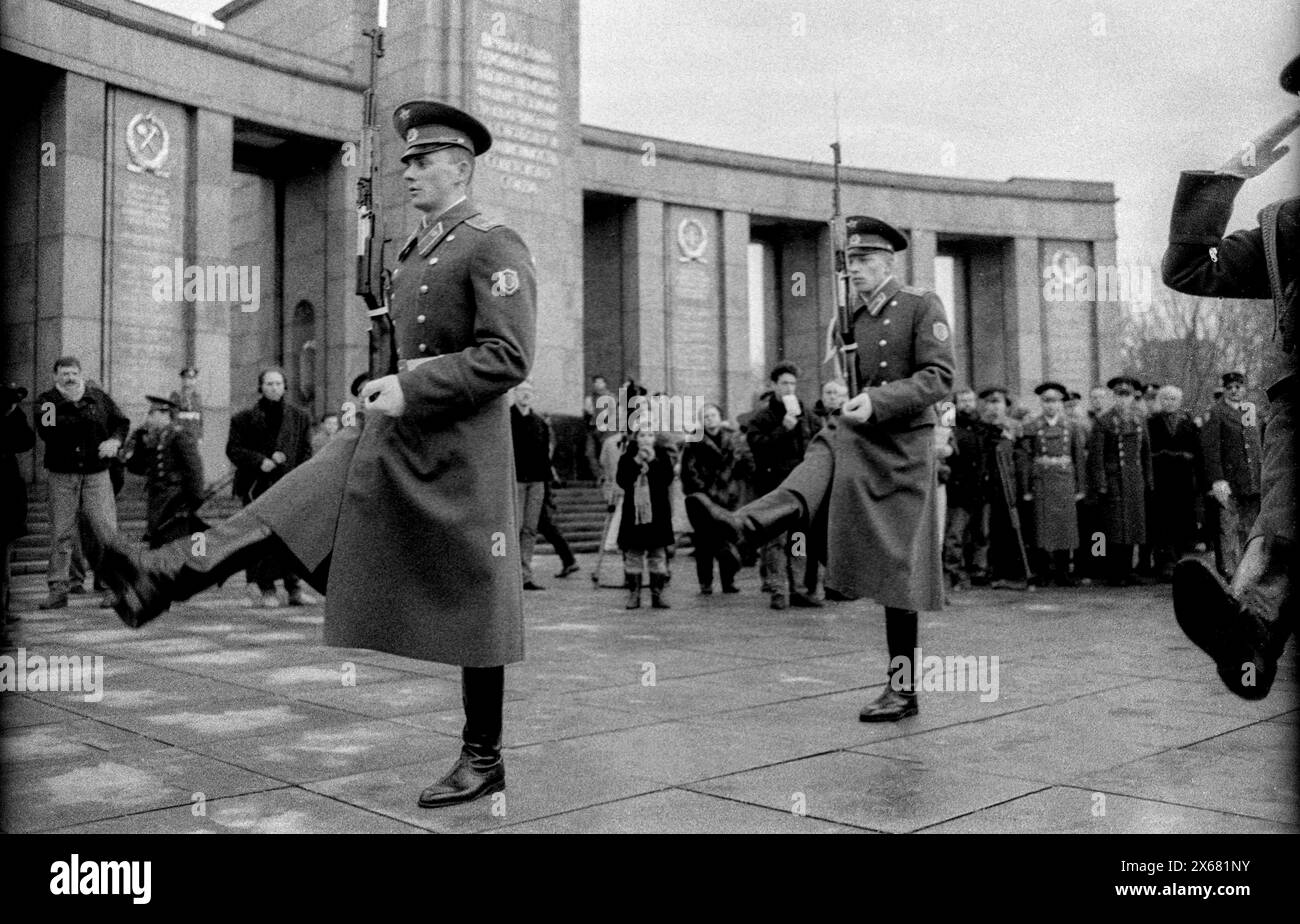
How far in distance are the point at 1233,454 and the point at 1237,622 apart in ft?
Result: 34.4

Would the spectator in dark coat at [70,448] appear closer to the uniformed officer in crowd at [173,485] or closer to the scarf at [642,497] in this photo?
the uniformed officer in crowd at [173,485]

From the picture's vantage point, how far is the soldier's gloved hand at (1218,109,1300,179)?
9.93 ft

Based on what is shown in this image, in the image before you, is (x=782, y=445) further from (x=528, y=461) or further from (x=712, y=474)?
(x=528, y=461)

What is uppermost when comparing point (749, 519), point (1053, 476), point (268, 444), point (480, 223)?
point (480, 223)

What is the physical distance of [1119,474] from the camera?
43.1 feet

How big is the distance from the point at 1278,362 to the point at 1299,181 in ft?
1.59

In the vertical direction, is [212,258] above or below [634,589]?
above

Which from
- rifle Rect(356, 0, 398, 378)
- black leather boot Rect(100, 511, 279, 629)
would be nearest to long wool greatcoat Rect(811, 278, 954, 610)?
rifle Rect(356, 0, 398, 378)

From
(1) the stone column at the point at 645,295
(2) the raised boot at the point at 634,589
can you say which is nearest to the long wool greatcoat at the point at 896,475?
(2) the raised boot at the point at 634,589

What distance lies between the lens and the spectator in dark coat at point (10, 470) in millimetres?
7586

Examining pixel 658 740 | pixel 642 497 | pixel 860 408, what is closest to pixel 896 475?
pixel 860 408

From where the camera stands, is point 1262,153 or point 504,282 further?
point 504,282

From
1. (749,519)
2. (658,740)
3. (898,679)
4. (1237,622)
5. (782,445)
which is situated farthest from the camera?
(782,445)

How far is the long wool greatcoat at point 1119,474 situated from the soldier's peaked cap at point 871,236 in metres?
8.39
